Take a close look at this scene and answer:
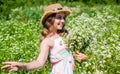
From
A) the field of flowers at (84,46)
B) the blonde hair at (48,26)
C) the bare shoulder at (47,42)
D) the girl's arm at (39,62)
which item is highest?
the blonde hair at (48,26)

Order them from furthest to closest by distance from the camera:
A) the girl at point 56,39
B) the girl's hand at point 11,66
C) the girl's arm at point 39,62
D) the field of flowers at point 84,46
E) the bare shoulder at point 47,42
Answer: the field of flowers at point 84,46, the girl at point 56,39, the bare shoulder at point 47,42, the girl's arm at point 39,62, the girl's hand at point 11,66

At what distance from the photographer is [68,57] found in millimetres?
4902

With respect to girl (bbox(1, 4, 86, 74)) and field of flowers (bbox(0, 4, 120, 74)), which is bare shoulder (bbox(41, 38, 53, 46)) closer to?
girl (bbox(1, 4, 86, 74))

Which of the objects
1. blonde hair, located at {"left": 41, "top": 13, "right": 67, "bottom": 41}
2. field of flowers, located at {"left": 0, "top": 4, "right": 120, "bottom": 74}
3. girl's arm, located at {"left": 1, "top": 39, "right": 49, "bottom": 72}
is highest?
blonde hair, located at {"left": 41, "top": 13, "right": 67, "bottom": 41}

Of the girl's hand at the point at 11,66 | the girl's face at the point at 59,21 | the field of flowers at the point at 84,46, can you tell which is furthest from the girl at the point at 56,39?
the girl's hand at the point at 11,66

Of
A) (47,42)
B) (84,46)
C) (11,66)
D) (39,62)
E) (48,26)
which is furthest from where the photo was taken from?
(84,46)

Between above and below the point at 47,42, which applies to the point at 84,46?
below

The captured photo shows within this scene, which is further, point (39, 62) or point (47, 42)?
point (47, 42)

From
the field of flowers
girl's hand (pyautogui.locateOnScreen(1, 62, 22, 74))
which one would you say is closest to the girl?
the field of flowers

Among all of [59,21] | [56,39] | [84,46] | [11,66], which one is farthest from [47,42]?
[84,46]

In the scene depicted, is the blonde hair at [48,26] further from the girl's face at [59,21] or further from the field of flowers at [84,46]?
the field of flowers at [84,46]

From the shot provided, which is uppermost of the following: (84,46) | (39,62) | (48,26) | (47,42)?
(48,26)

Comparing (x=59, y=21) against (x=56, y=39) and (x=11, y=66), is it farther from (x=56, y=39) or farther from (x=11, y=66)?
(x=11, y=66)

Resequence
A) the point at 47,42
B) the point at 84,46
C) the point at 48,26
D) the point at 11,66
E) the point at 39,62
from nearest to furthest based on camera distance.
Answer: the point at 11,66 → the point at 39,62 → the point at 47,42 → the point at 48,26 → the point at 84,46
